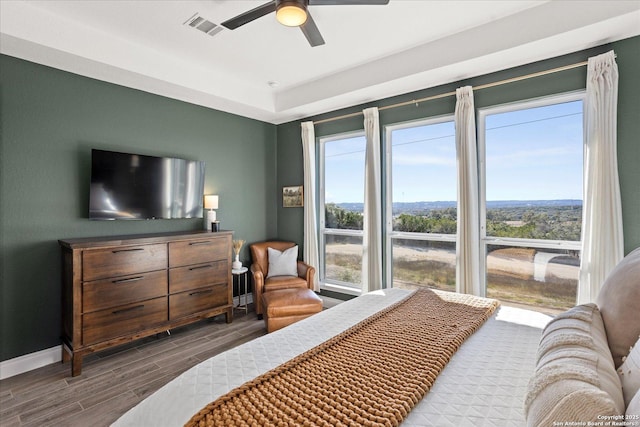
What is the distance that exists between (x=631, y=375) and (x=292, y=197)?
4.27 m

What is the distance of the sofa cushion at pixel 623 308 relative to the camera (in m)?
1.17

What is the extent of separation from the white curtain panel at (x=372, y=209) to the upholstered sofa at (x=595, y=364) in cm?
252

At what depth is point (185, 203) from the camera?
3.84m

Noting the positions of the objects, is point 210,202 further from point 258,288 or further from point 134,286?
point 134,286

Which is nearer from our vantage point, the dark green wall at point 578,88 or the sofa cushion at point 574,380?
the sofa cushion at point 574,380

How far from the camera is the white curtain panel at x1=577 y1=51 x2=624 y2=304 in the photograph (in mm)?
2553

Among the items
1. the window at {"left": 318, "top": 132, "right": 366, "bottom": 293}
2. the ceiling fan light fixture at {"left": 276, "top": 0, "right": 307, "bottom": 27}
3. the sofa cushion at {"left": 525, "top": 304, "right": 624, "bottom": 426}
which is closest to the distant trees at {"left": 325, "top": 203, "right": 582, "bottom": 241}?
the window at {"left": 318, "top": 132, "right": 366, "bottom": 293}

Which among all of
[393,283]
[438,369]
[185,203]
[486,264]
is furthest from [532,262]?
[185,203]

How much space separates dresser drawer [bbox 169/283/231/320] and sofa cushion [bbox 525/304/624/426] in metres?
3.20

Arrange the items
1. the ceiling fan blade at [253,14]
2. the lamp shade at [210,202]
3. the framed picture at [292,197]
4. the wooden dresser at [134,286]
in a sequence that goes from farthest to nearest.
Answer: the framed picture at [292,197], the lamp shade at [210,202], the wooden dresser at [134,286], the ceiling fan blade at [253,14]

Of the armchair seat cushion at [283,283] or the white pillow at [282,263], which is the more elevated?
the white pillow at [282,263]

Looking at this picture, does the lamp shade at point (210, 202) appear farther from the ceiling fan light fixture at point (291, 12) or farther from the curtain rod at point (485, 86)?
the ceiling fan light fixture at point (291, 12)

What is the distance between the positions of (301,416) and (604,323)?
1297 mm

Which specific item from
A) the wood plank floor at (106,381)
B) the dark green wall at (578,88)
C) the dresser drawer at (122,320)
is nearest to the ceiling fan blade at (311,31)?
the dark green wall at (578,88)
